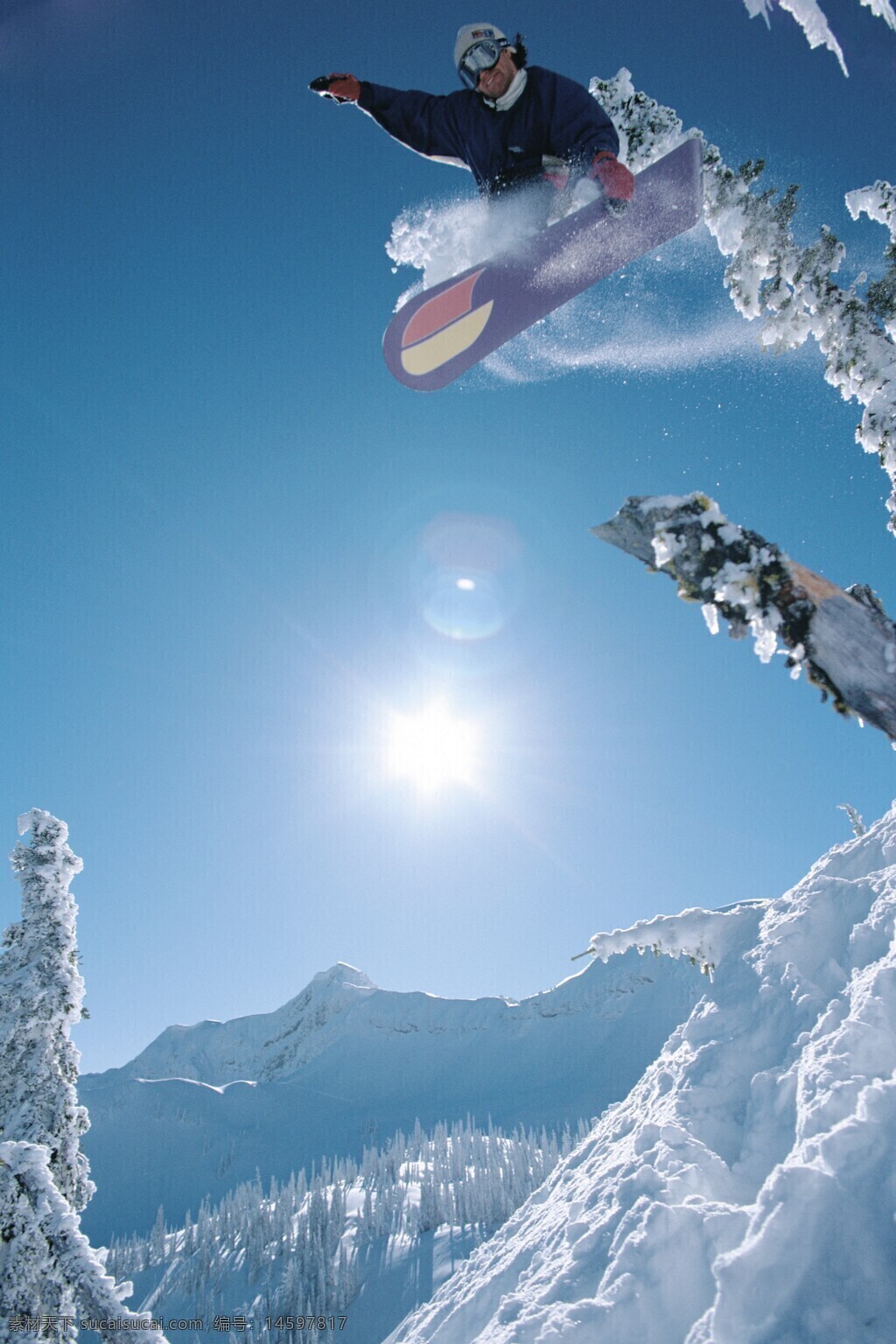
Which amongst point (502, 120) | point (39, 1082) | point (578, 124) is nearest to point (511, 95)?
point (502, 120)

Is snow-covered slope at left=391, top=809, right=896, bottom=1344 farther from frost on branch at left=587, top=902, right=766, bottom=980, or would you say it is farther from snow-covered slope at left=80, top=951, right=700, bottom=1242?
snow-covered slope at left=80, top=951, right=700, bottom=1242

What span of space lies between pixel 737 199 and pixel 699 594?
6134 mm

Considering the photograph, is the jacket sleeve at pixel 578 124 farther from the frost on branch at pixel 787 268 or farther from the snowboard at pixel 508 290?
the frost on branch at pixel 787 268

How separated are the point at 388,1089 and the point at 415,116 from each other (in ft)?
508

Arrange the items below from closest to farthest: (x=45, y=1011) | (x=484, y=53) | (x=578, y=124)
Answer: (x=484, y=53), (x=578, y=124), (x=45, y=1011)

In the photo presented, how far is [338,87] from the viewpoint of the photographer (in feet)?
19.1

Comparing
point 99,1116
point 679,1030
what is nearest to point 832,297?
point 679,1030

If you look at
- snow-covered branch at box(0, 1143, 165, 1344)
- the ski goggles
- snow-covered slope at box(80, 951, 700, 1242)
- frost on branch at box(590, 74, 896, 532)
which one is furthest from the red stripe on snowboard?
snow-covered slope at box(80, 951, 700, 1242)

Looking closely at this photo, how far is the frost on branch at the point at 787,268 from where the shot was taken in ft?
20.2

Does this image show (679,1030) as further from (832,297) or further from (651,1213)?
(832,297)

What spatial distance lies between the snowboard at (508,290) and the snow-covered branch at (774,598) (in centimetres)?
411

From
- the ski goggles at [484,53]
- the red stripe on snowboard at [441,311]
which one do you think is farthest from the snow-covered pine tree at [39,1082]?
the ski goggles at [484,53]

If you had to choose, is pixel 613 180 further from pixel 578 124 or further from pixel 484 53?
pixel 484 53

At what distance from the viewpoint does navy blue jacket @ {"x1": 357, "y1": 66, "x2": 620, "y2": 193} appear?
17.7 feet
